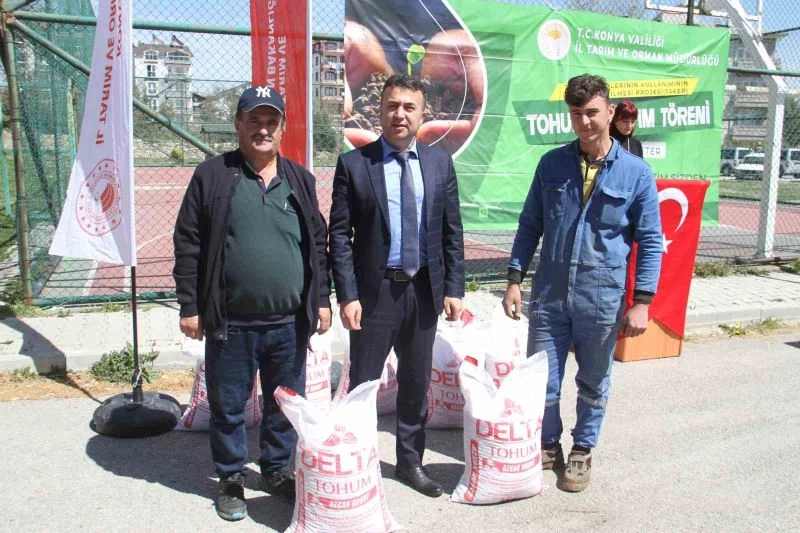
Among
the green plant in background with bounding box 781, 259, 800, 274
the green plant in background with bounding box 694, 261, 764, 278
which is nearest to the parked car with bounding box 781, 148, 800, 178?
the green plant in background with bounding box 781, 259, 800, 274

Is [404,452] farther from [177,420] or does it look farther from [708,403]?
[708,403]

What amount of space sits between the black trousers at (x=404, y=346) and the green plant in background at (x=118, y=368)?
7.72 feet

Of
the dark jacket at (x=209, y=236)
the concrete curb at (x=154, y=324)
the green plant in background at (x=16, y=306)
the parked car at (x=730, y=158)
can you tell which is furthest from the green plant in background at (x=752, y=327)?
the parked car at (x=730, y=158)

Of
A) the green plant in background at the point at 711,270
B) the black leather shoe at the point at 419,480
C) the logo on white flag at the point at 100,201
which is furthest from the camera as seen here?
the green plant in background at the point at 711,270

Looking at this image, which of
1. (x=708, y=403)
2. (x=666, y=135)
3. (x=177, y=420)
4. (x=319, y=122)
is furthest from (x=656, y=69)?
(x=177, y=420)

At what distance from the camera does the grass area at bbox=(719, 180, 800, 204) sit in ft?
79.4

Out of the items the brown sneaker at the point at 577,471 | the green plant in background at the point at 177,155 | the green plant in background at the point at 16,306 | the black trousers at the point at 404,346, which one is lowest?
the brown sneaker at the point at 577,471

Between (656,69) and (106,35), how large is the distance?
20.3 feet

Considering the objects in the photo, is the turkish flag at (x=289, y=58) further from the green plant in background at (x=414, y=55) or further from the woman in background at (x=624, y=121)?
the woman in background at (x=624, y=121)

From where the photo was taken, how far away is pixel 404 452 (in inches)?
146

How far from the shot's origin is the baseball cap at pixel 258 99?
3.19 m

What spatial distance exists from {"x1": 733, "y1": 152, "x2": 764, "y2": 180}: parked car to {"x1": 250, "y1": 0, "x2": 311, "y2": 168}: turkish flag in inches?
1101

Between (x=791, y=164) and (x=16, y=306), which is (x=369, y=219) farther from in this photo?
(x=791, y=164)

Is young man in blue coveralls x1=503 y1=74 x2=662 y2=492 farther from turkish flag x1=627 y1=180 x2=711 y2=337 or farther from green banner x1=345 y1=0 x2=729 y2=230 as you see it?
green banner x1=345 y1=0 x2=729 y2=230
